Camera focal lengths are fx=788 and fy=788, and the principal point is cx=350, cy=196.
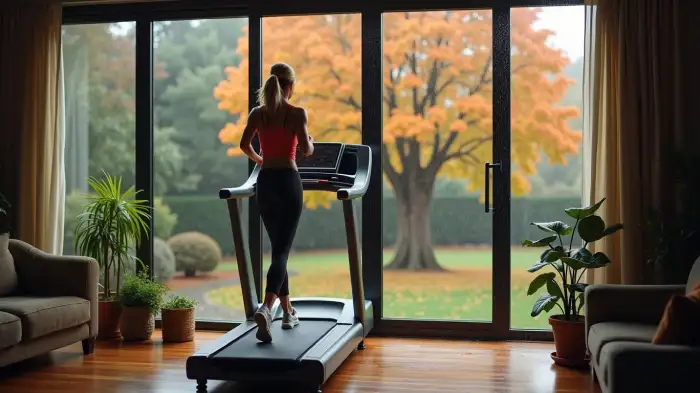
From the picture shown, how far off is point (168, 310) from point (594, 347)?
295 centimetres

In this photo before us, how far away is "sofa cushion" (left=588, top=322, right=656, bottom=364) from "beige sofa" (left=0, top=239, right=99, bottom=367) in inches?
122

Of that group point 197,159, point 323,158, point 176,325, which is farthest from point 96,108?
point 323,158

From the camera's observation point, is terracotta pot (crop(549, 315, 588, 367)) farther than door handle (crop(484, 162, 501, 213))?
No

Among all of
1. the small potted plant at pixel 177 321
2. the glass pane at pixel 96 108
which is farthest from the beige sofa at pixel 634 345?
the glass pane at pixel 96 108

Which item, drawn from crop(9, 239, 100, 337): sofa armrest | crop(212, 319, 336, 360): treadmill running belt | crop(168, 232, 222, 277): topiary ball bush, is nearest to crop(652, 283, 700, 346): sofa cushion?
crop(212, 319, 336, 360): treadmill running belt

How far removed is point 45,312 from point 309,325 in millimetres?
1575

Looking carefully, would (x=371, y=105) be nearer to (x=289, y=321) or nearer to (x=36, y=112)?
(x=289, y=321)

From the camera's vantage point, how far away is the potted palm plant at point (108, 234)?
570 centimetres

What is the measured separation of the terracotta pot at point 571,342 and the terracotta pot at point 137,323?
9.22 feet

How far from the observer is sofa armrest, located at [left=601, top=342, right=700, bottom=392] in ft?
10.4

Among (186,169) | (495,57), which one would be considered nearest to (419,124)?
(495,57)

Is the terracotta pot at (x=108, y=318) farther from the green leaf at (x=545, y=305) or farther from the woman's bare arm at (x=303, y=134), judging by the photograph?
the green leaf at (x=545, y=305)

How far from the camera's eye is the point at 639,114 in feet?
17.0

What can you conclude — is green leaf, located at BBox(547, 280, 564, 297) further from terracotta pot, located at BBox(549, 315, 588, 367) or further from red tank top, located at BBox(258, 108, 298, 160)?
red tank top, located at BBox(258, 108, 298, 160)
